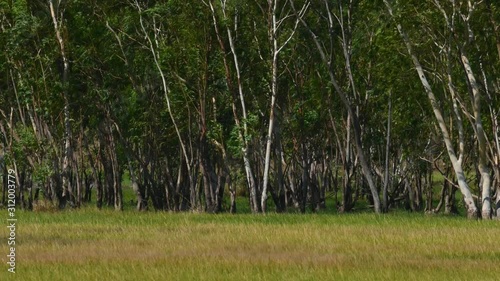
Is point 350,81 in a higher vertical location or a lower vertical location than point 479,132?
higher

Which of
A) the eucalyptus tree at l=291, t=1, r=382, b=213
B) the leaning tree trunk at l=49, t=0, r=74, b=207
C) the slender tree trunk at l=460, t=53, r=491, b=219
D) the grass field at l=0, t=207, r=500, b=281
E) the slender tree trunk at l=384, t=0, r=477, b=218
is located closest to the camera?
the grass field at l=0, t=207, r=500, b=281

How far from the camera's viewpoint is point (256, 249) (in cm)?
2686

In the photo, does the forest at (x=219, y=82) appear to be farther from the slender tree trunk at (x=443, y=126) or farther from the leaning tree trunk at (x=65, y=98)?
the slender tree trunk at (x=443, y=126)

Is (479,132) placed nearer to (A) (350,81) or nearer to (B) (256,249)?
(A) (350,81)

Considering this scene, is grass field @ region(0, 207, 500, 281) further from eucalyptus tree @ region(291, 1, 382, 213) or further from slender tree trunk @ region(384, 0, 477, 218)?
eucalyptus tree @ region(291, 1, 382, 213)

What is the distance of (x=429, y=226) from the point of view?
34375mm

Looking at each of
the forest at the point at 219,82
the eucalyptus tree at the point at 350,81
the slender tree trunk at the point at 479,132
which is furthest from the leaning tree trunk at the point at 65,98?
the slender tree trunk at the point at 479,132

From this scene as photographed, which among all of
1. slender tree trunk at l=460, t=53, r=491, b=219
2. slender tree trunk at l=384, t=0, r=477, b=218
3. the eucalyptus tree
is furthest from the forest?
slender tree trunk at l=460, t=53, r=491, b=219

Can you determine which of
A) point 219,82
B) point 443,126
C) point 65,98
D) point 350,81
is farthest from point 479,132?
point 65,98

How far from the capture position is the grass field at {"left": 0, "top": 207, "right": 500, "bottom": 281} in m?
22.3

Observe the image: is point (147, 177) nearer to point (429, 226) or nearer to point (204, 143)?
point (204, 143)

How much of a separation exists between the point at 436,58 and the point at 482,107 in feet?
12.3

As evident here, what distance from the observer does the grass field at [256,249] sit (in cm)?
2231

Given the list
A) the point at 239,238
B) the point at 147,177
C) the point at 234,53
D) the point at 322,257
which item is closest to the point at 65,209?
the point at 147,177
